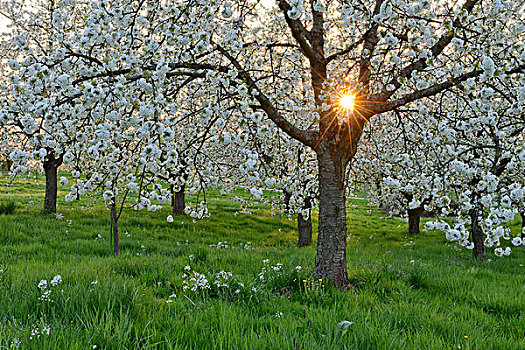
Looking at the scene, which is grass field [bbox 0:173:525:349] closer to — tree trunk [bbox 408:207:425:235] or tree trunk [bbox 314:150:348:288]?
tree trunk [bbox 314:150:348:288]

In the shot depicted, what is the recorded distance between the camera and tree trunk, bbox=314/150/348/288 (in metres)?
5.37

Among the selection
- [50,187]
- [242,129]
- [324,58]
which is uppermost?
[324,58]

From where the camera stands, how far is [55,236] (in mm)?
9305

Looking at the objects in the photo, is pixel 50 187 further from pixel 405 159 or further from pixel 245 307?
pixel 405 159

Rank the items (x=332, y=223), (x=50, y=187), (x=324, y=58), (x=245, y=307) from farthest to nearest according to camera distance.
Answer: (x=50, y=187), (x=324, y=58), (x=332, y=223), (x=245, y=307)

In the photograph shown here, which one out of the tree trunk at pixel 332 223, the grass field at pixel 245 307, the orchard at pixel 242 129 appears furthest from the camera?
the tree trunk at pixel 332 223

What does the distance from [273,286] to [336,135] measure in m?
2.65

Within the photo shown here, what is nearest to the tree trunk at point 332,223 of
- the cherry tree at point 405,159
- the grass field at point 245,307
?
the grass field at point 245,307

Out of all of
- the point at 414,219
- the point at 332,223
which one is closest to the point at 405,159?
the point at 332,223

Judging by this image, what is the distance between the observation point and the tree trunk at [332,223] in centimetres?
537

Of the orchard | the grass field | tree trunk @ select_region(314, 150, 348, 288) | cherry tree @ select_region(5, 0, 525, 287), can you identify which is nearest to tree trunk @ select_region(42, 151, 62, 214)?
the orchard

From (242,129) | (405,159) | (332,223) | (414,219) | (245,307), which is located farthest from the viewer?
(414,219)

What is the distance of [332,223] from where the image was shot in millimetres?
5484

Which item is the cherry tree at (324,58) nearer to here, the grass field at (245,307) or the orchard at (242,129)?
the orchard at (242,129)
